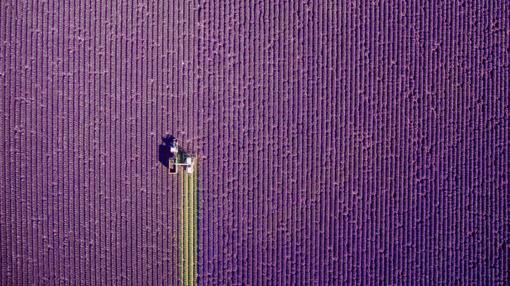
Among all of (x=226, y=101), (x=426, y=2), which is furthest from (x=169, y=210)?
(x=426, y=2)

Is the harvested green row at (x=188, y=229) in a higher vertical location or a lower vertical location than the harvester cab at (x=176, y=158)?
lower

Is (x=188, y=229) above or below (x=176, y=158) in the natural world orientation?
below

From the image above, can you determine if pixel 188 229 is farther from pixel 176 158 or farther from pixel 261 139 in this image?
pixel 261 139

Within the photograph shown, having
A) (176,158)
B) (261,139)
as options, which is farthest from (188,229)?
(261,139)

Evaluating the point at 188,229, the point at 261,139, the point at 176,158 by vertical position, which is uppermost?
the point at 261,139

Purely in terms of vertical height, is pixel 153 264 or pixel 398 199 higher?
pixel 398 199

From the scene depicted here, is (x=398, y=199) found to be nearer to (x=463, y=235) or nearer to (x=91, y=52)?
(x=463, y=235)

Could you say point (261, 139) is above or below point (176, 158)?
above

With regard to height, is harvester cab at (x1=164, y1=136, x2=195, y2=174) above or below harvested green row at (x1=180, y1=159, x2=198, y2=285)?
above
